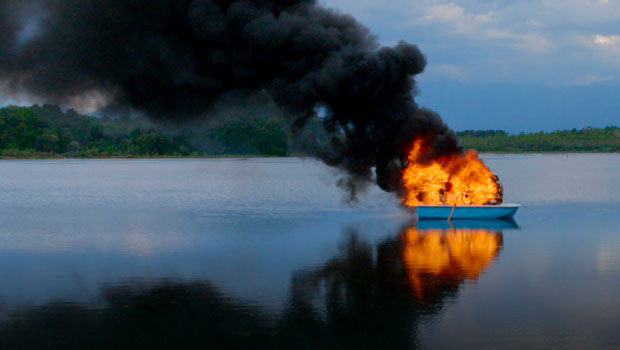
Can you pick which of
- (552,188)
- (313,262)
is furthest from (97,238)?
(552,188)

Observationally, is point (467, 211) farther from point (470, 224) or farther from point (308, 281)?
point (308, 281)

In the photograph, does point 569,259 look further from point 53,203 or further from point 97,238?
point 53,203

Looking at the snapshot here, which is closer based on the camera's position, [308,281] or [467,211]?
[308,281]

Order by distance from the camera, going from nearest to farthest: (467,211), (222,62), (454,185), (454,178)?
1. (222,62)
2. (467,211)
3. (454,178)
4. (454,185)

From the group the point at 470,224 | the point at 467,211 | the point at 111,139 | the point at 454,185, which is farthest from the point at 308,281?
the point at 111,139

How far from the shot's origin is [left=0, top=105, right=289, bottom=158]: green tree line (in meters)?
144

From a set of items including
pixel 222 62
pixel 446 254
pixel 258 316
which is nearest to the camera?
pixel 258 316

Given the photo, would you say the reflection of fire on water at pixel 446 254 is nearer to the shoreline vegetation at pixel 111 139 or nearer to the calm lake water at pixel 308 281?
the calm lake water at pixel 308 281

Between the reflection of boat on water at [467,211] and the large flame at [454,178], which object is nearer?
the reflection of boat on water at [467,211]

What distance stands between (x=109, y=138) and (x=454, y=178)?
467ft

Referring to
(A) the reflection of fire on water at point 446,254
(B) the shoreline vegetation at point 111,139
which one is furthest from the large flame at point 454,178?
(B) the shoreline vegetation at point 111,139

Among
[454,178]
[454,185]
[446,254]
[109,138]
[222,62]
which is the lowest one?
[446,254]

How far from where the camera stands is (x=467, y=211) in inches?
1173

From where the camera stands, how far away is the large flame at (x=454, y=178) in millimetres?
30156
